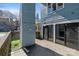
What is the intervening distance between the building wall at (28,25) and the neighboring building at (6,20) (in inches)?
50.8

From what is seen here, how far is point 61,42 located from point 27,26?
187 cm

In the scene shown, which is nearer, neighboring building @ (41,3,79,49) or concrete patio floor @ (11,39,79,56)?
concrete patio floor @ (11,39,79,56)

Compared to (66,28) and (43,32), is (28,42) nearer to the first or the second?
(66,28)

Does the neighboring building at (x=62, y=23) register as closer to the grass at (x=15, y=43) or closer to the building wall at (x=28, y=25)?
the building wall at (x=28, y=25)

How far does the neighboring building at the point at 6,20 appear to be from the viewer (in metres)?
4.34

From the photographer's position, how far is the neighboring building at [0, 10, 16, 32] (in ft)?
14.2

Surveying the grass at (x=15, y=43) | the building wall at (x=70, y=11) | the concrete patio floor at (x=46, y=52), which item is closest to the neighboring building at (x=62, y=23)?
the building wall at (x=70, y=11)

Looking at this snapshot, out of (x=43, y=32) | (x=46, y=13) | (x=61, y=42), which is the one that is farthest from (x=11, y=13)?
(x=43, y=32)

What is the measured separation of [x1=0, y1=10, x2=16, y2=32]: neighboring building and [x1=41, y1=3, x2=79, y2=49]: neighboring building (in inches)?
98.4

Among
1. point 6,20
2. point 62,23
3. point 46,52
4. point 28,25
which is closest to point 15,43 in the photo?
point 28,25

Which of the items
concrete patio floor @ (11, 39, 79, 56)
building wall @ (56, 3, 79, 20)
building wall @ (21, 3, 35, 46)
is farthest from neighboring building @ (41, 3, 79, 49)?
building wall @ (21, 3, 35, 46)

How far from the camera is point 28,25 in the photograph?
5.96 meters

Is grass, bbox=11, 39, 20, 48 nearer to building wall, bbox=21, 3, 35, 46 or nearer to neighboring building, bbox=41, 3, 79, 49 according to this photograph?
building wall, bbox=21, 3, 35, 46

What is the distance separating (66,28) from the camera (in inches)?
250
